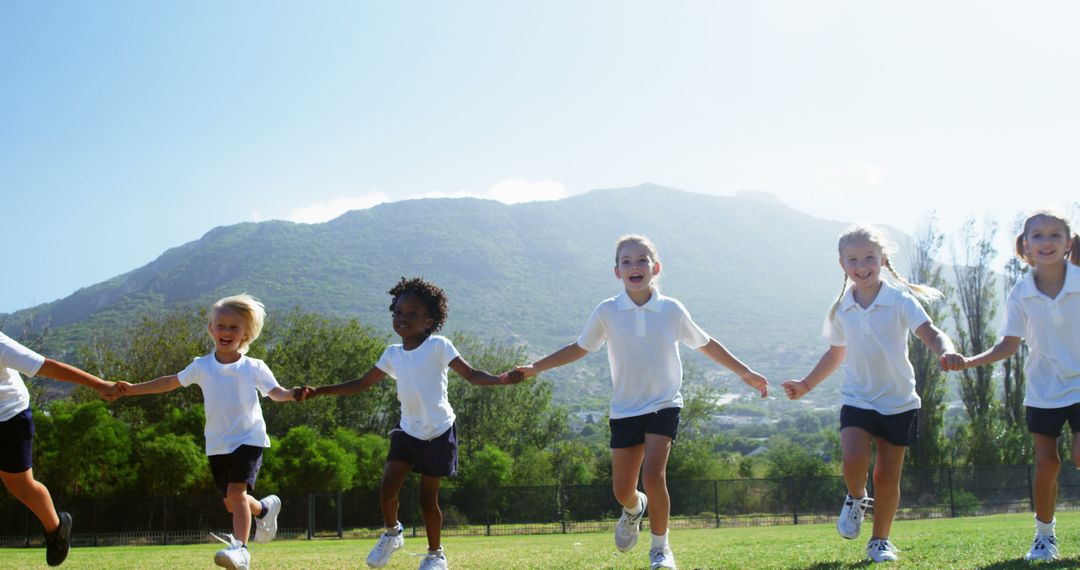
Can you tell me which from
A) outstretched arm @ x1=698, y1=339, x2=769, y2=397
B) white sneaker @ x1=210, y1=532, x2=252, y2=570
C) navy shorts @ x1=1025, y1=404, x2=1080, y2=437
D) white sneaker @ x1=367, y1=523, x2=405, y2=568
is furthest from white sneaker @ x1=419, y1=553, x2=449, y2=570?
navy shorts @ x1=1025, y1=404, x2=1080, y2=437

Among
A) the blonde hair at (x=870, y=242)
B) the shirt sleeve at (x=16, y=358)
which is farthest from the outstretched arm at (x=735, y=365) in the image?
the shirt sleeve at (x=16, y=358)

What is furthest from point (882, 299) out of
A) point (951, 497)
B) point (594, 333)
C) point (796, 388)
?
point (951, 497)

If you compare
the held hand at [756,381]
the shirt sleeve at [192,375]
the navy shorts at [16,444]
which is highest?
the shirt sleeve at [192,375]

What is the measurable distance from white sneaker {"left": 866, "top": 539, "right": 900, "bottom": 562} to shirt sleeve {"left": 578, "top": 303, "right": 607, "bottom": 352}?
231 cm

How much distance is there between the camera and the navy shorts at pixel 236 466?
6.73 m

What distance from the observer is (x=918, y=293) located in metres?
6.85

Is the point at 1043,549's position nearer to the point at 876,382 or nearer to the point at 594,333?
the point at 876,382

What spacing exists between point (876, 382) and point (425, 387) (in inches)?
125

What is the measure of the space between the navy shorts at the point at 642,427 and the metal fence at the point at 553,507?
2449cm

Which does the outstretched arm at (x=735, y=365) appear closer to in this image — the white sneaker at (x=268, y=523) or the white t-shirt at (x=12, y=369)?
the white sneaker at (x=268, y=523)

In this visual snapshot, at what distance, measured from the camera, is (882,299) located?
6.35m

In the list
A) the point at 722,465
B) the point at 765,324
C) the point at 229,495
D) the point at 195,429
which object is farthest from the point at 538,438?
the point at 765,324

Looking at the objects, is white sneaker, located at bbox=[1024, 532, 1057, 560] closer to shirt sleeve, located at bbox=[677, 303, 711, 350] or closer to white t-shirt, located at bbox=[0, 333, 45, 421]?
shirt sleeve, located at bbox=[677, 303, 711, 350]

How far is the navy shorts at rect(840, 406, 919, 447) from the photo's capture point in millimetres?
6137
